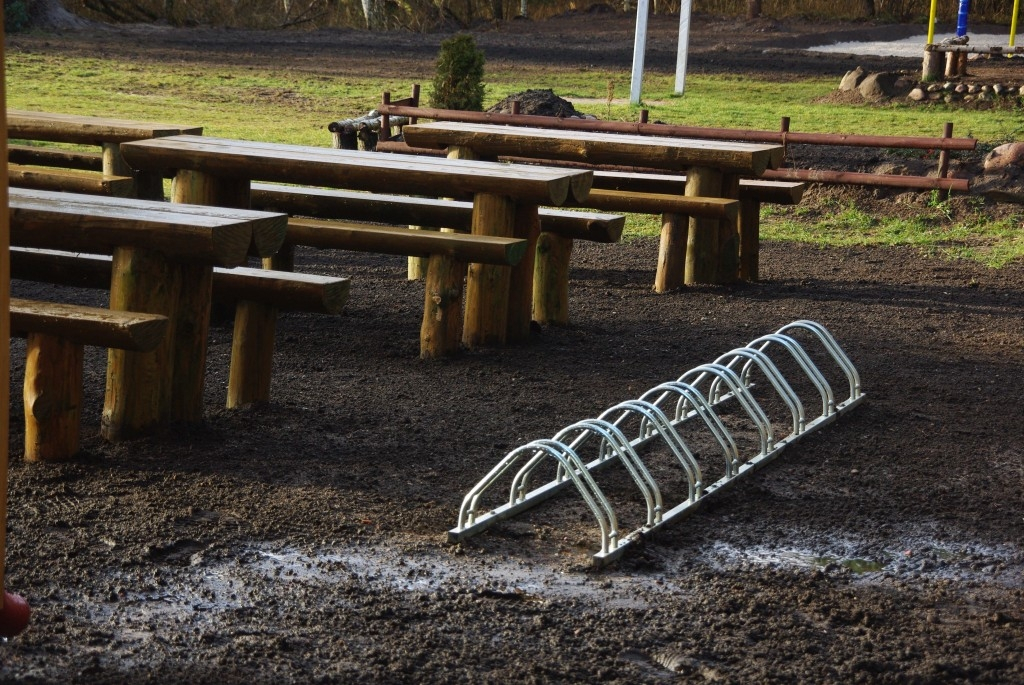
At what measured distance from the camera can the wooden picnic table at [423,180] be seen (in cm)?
652

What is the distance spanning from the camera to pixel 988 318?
8.38 meters

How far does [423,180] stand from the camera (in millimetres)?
6684

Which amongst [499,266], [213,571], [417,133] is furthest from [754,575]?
[417,133]

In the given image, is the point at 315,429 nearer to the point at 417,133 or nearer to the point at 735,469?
the point at 735,469

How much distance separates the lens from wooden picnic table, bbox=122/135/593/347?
6.52 meters

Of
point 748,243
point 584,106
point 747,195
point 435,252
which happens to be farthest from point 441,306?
point 584,106

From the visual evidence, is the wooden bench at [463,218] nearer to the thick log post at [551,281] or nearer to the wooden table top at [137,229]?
the thick log post at [551,281]

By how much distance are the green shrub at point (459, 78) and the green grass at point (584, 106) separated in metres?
1.48

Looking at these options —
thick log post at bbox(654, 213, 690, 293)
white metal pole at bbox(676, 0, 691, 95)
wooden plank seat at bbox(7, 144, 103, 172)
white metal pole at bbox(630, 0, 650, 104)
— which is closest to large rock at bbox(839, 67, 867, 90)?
white metal pole at bbox(676, 0, 691, 95)

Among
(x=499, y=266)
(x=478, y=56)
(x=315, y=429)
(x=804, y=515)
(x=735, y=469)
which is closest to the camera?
(x=804, y=515)

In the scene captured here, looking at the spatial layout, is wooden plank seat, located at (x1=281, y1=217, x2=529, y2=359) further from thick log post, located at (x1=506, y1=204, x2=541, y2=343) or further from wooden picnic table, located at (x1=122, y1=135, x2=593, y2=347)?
thick log post, located at (x1=506, y1=204, x2=541, y2=343)

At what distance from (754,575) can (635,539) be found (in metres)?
0.42

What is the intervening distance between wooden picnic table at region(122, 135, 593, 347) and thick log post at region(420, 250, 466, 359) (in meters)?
0.24

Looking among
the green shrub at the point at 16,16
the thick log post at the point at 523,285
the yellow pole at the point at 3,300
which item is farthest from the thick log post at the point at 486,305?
the green shrub at the point at 16,16
